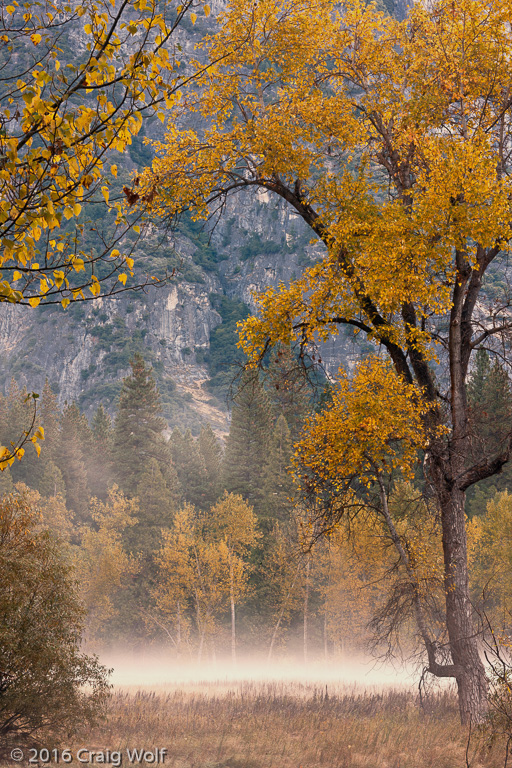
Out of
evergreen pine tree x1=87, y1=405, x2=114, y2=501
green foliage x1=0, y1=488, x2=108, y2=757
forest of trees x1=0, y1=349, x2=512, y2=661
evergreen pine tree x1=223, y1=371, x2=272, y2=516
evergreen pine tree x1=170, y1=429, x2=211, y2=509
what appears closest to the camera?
green foliage x1=0, y1=488, x2=108, y2=757

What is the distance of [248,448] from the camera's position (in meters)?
50.1

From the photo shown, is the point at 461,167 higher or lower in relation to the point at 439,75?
lower

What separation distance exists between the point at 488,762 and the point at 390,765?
3.88ft

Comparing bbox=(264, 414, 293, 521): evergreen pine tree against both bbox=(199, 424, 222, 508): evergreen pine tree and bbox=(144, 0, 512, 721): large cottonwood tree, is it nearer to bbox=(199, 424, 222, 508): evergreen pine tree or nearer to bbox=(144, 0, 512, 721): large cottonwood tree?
bbox=(199, 424, 222, 508): evergreen pine tree

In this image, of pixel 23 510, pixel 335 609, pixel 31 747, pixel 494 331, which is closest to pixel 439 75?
pixel 494 331

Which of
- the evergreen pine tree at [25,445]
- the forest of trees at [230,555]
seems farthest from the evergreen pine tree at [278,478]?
the evergreen pine tree at [25,445]

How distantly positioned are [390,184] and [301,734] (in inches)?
343

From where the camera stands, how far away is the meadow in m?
7.81

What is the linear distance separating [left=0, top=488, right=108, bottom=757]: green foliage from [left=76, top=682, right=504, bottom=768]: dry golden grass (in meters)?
0.73

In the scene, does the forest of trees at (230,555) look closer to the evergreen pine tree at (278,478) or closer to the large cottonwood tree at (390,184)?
the evergreen pine tree at (278,478)

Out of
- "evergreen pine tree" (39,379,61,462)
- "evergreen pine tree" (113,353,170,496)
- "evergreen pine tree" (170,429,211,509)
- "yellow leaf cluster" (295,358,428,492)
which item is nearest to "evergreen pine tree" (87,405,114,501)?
"evergreen pine tree" (113,353,170,496)

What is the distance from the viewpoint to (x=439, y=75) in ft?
31.7

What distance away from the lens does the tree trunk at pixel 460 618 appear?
8.53 metres

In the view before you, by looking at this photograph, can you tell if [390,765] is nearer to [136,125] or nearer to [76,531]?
[136,125]
